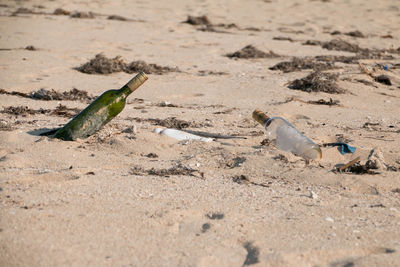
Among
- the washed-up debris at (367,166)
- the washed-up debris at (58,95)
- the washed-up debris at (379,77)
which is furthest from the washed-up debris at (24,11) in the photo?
the washed-up debris at (367,166)

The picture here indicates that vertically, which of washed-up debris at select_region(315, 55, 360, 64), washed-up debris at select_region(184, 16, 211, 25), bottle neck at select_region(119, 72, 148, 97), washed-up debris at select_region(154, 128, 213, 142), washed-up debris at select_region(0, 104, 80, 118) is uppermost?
bottle neck at select_region(119, 72, 148, 97)

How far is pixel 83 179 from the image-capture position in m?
2.67

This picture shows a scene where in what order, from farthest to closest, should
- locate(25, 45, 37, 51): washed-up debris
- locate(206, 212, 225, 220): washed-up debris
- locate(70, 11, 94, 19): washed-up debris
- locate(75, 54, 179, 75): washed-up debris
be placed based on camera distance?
locate(70, 11, 94, 19): washed-up debris → locate(25, 45, 37, 51): washed-up debris → locate(75, 54, 179, 75): washed-up debris → locate(206, 212, 225, 220): washed-up debris

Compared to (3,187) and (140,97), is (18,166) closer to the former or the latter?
(3,187)

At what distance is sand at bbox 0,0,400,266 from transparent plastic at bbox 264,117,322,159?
0.23ft

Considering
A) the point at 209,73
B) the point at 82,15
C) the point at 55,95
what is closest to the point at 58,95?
the point at 55,95

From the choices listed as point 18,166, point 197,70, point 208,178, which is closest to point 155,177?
point 208,178

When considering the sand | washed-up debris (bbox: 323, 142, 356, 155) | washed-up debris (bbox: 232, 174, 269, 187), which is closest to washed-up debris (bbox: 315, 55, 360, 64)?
the sand

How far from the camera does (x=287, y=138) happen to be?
128 inches

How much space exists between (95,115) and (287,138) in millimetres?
1256

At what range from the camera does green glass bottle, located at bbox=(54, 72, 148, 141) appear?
3.22 metres

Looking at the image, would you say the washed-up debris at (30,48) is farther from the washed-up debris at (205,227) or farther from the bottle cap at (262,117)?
the washed-up debris at (205,227)

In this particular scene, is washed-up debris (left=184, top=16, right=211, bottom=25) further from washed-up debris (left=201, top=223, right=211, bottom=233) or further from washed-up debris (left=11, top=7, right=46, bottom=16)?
washed-up debris (left=201, top=223, right=211, bottom=233)

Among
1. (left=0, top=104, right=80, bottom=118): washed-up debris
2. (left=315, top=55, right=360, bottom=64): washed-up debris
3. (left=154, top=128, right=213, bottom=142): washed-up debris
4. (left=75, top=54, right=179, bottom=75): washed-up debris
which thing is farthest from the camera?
(left=315, top=55, right=360, bottom=64): washed-up debris
